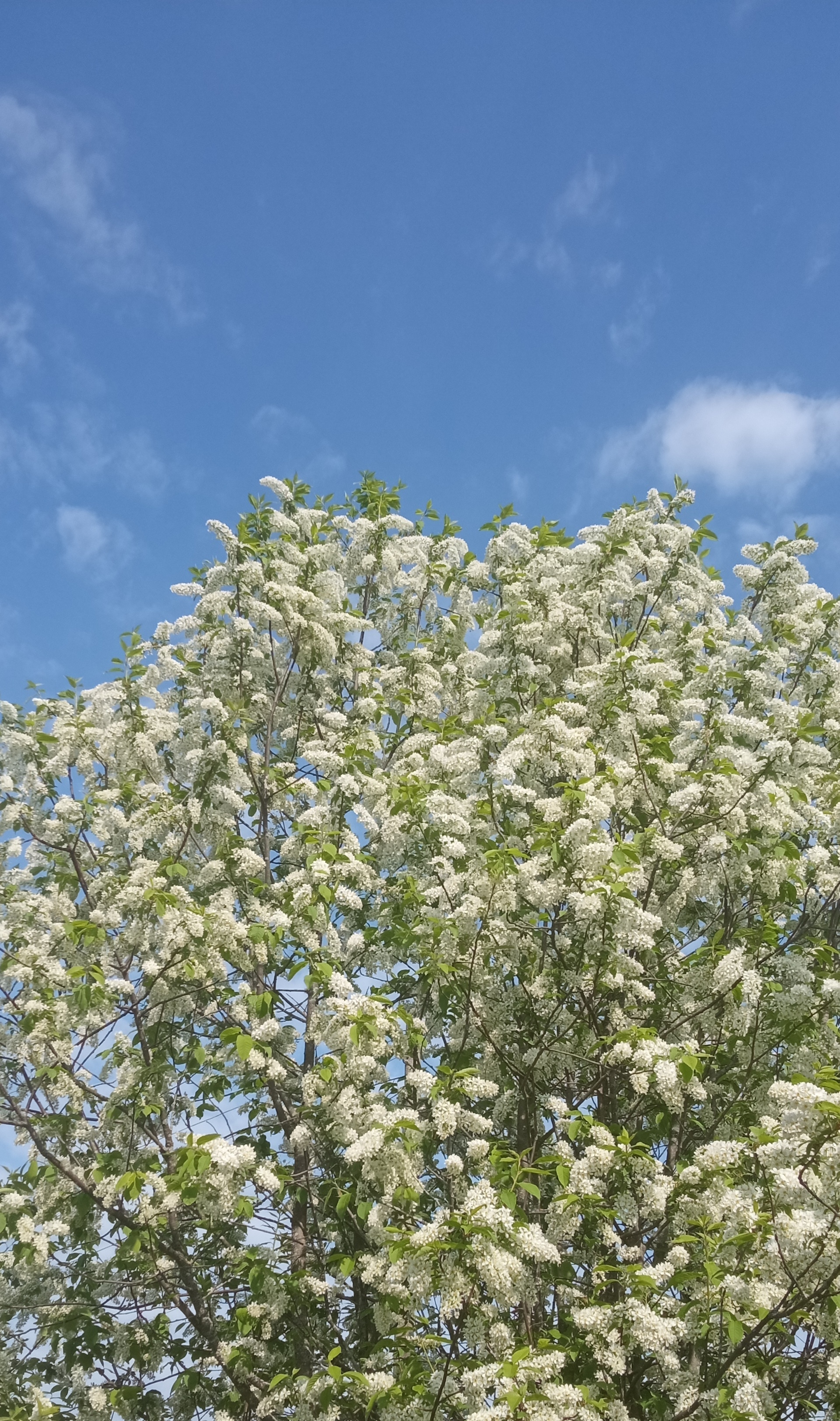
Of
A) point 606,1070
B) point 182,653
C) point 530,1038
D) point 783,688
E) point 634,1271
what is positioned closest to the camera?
point 634,1271

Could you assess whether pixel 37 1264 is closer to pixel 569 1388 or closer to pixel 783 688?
pixel 569 1388

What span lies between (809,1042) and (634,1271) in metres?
1.97

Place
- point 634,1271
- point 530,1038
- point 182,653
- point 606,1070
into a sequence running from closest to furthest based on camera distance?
point 634,1271 → point 606,1070 → point 530,1038 → point 182,653

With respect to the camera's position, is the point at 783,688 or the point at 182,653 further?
the point at 182,653

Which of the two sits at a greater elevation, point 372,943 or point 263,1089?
point 372,943

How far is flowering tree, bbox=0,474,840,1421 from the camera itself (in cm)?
543

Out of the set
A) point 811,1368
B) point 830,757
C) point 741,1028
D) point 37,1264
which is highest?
point 830,757

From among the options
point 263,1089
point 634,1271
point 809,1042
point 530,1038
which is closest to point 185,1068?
point 263,1089

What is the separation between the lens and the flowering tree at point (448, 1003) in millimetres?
5434

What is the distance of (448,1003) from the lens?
7.48 meters

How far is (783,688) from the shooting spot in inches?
335

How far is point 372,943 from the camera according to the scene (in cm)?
791

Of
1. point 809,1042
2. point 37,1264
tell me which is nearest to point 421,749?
point 809,1042

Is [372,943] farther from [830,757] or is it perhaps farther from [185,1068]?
[830,757]
